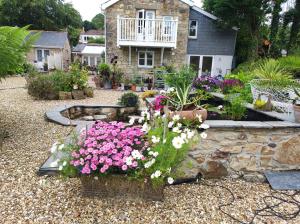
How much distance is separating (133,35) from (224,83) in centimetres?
857

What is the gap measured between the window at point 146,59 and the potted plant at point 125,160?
11.5 metres

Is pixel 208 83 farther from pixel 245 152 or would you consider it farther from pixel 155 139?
pixel 155 139

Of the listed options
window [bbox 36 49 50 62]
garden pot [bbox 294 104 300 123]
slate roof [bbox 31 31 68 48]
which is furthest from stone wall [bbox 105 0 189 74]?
garden pot [bbox 294 104 300 123]

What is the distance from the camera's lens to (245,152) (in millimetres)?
2633

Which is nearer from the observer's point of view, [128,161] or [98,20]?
[128,161]

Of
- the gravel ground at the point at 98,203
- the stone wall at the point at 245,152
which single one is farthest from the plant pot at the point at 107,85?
the stone wall at the point at 245,152

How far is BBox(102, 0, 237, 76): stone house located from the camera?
12.5 m

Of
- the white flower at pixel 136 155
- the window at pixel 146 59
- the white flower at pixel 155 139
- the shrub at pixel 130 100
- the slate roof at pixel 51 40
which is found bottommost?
the shrub at pixel 130 100

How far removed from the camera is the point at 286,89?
3594 mm

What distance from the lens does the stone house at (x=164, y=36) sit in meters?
12.5

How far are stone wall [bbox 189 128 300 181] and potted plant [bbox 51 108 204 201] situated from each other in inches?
19.8

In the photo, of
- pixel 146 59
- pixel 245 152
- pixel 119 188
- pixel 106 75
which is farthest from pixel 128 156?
pixel 146 59

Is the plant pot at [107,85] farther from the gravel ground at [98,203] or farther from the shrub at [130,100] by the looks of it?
the gravel ground at [98,203]

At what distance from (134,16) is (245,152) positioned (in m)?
11.6
